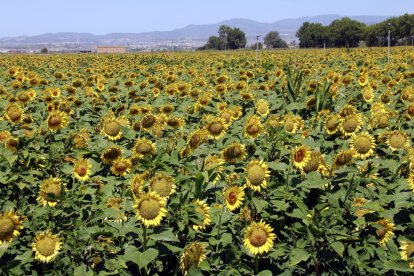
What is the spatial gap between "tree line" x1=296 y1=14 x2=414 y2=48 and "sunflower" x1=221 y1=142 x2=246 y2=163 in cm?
8021

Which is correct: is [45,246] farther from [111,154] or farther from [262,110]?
[262,110]

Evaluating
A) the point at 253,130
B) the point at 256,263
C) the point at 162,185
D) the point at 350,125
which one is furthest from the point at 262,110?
the point at 162,185

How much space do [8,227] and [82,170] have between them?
0.86 meters

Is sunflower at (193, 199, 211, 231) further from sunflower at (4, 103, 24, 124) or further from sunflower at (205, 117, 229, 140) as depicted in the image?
sunflower at (4, 103, 24, 124)

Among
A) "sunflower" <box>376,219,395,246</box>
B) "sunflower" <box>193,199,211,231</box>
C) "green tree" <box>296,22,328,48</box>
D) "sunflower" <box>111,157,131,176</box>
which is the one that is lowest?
"sunflower" <box>376,219,395,246</box>

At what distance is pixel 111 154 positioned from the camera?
159 inches

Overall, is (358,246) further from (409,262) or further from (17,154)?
(17,154)

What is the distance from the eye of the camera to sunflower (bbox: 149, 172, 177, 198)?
9.76 ft

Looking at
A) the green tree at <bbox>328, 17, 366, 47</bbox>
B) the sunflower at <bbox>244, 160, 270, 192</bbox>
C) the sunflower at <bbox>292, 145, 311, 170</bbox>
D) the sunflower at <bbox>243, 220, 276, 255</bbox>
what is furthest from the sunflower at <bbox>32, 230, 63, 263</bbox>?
the green tree at <bbox>328, 17, 366, 47</bbox>

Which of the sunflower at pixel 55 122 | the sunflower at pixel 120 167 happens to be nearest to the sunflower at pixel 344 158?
the sunflower at pixel 120 167

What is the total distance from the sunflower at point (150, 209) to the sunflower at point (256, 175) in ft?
2.30

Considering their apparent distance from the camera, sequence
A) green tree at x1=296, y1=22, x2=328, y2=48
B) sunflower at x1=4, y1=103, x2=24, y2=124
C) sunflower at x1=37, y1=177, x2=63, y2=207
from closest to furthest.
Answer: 1. sunflower at x1=37, y1=177, x2=63, y2=207
2. sunflower at x1=4, y1=103, x2=24, y2=124
3. green tree at x1=296, y1=22, x2=328, y2=48

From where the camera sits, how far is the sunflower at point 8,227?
9.90ft

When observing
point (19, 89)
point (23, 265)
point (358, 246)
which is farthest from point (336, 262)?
point (19, 89)
